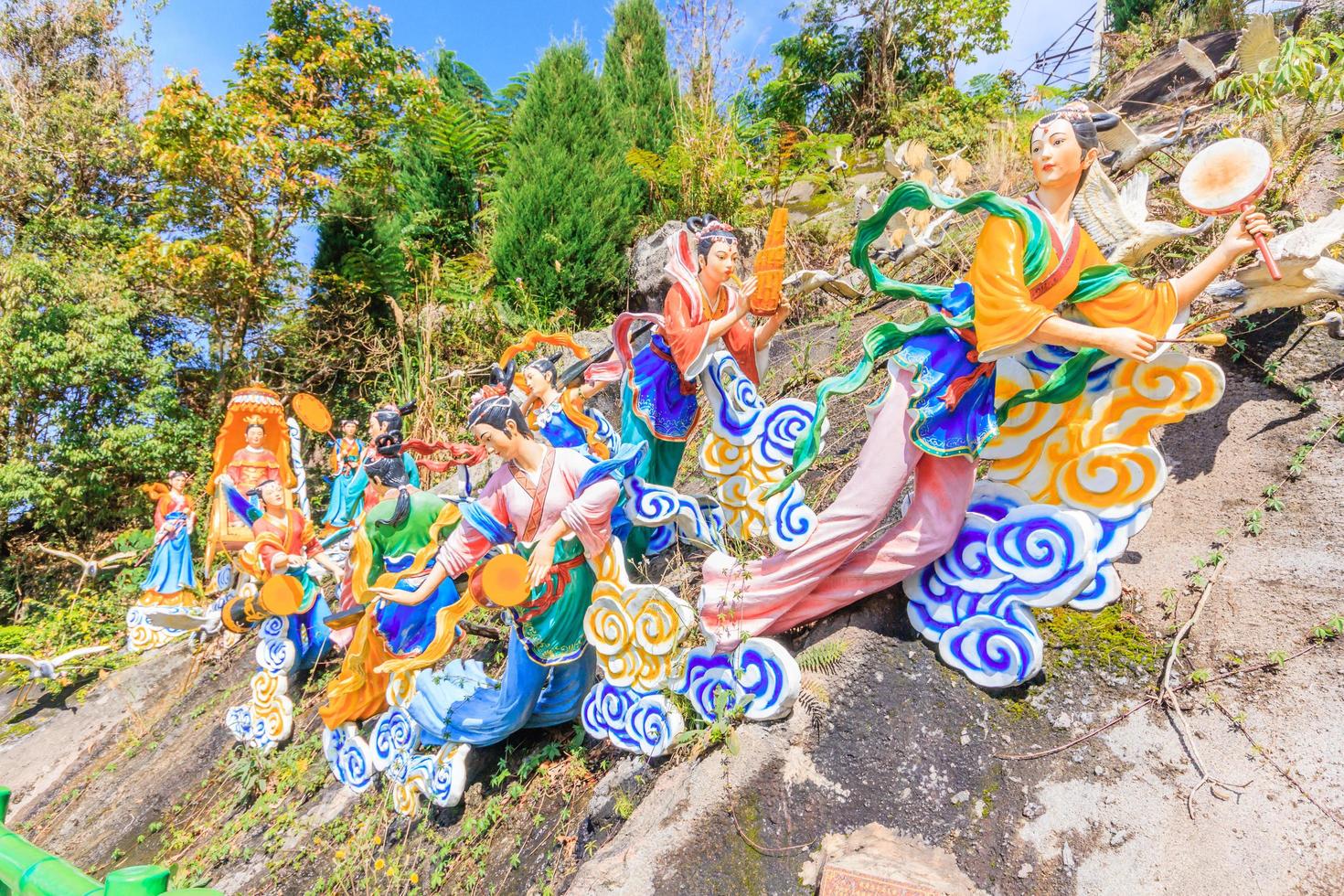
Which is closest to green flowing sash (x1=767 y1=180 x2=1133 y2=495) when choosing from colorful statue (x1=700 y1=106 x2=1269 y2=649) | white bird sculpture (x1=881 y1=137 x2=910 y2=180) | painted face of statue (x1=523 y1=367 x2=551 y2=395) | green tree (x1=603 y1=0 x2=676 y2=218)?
colorful statue (x1=700 y1=106 x2=1269 y2=649)

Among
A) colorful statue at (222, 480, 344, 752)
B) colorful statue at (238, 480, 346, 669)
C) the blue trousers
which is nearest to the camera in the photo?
the blue trousers

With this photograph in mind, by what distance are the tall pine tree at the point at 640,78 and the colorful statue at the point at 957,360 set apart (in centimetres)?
786

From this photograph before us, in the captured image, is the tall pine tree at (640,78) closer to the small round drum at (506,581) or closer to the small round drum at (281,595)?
the small round drum at (281,595)

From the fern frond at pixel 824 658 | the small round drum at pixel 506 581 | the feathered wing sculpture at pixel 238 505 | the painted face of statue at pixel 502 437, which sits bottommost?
the fern frond at pixel 824 658

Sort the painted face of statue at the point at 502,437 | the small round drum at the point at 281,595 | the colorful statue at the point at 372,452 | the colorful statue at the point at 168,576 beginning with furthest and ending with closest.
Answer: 1. the colorful statue at the point at 168,576
2. the colorful statue at the point at 372,452
3. the small round drum at the point at 281,595
4. the painted face of statue at the point at 502,437

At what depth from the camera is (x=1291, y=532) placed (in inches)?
101

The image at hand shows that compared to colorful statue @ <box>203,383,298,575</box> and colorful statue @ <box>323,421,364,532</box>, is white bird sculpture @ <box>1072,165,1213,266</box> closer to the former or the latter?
colorful statue @ <box>323,421,364,532</box>

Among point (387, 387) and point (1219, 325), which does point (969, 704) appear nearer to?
point (1219, 325)

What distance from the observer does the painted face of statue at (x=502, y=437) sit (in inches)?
117

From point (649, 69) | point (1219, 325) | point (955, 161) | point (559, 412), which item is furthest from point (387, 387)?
point (1219, 325)

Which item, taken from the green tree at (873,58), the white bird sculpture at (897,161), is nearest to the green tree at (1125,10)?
the green tree at (873,58)

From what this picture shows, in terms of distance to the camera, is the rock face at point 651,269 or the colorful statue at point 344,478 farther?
the rock face at point 651,269

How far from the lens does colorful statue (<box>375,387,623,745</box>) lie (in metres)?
2.96

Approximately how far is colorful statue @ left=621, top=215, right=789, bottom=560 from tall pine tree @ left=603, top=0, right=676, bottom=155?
659cm
